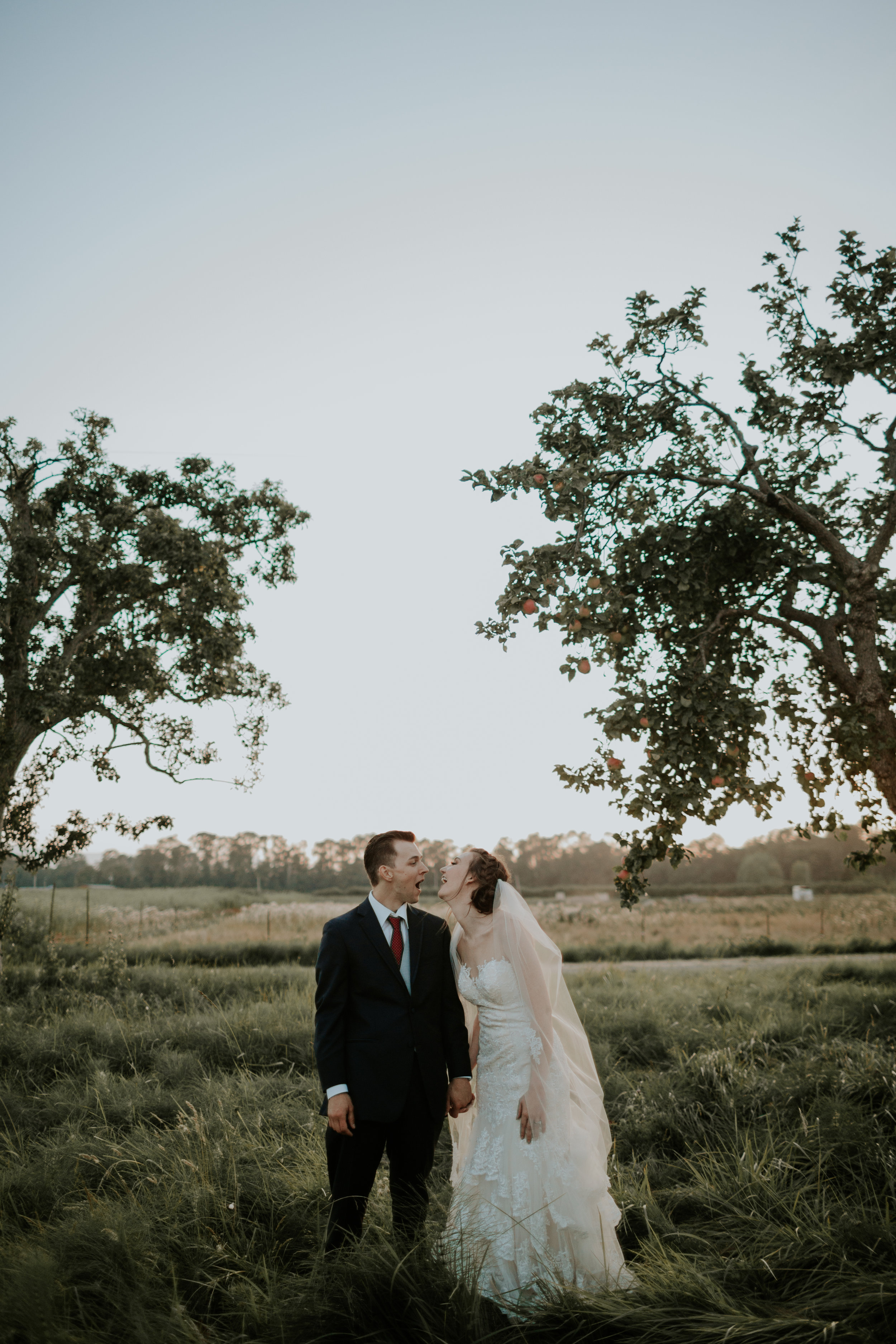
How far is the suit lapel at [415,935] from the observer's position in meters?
3.99

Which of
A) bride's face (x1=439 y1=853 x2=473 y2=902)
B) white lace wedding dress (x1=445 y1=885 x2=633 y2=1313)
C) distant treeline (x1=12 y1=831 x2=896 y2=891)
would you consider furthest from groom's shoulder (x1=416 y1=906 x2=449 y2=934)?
distant treeline (x1=12 y1=831 x2=896 y2=891)

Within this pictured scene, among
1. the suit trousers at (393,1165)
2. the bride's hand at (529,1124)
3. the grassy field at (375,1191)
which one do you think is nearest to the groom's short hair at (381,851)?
the suit trousers at (393,1165)

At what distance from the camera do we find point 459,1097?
397cm

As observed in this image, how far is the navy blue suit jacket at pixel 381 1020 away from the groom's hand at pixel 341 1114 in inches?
2.3

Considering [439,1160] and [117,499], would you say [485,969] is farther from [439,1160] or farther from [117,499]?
[117,499]

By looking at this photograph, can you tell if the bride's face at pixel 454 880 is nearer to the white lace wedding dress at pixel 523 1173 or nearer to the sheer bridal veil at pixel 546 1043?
the sheer bridal veil at pixel 546 1043

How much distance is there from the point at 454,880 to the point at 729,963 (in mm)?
17479

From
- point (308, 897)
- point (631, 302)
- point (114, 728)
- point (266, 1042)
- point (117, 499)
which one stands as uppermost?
point (117, 499)

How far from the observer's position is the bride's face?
13.6ft

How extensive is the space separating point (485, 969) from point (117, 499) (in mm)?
11713

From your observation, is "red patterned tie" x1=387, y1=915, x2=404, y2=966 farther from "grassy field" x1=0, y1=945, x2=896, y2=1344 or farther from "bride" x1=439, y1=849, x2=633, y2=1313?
"grassy field" x1=0, y1=945, x2=896, y2=1344

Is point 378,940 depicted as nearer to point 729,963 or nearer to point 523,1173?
point 523,1173

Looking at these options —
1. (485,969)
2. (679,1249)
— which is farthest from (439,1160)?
(485,969)

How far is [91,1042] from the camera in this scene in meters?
8.74
